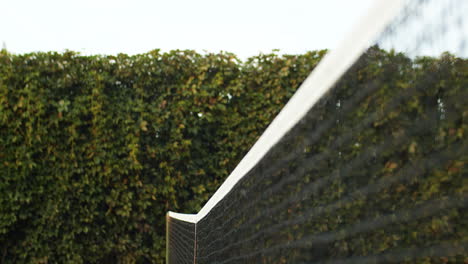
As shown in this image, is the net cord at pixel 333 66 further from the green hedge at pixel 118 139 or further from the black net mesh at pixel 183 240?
the green hedge at pixel 118 139

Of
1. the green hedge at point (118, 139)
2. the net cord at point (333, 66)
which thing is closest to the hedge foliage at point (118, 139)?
the green hedge at point (118, 139)

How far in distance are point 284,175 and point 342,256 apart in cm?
61

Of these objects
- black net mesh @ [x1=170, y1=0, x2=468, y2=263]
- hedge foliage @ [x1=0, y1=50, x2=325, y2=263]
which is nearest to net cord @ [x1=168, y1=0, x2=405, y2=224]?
black net mesh @ [x1=170, y1=0, x2=468, y2=263]

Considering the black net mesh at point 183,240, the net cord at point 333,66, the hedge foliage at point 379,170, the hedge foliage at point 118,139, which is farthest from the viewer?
the hedge foliage at point 118,139

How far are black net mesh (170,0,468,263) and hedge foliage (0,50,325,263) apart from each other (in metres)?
4.97

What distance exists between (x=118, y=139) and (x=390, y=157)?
5.73 metres

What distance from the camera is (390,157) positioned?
1109mm

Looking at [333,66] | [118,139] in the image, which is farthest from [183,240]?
[333,66]

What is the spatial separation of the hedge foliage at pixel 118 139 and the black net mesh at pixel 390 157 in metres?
4.97

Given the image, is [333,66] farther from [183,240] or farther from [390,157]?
[183,240]

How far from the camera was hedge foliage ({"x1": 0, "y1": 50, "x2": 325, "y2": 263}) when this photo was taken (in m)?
6.41

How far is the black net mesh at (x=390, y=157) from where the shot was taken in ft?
3.13

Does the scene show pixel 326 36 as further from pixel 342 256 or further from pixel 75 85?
pixel 342 256

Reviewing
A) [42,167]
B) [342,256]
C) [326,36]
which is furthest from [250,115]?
[342,256]
